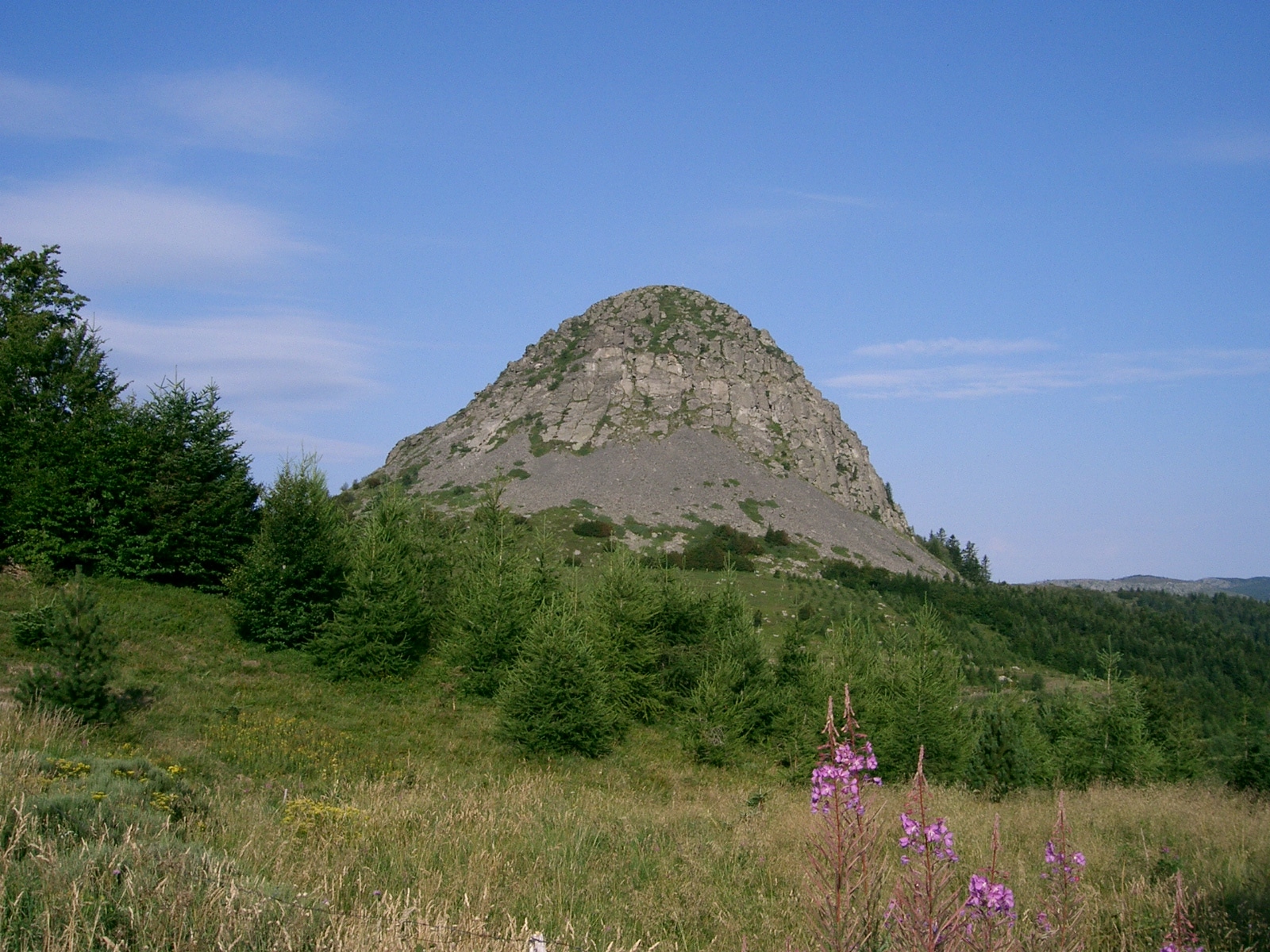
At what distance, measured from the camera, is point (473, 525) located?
37.8 m

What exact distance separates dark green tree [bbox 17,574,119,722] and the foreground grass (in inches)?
24.0

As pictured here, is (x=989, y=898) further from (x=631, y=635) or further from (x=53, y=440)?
(x=53, y=440)

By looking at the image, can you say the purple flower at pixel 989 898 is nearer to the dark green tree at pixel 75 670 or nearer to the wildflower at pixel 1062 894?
the wildflower at pixel 1062 894

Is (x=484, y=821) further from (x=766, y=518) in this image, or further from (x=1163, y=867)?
(x=766, y=518)

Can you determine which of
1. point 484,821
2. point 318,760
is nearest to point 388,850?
point 484,821

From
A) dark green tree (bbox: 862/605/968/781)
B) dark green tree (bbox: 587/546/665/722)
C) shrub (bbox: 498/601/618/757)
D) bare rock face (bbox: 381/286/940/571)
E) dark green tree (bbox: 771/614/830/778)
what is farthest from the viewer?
bare rock face (bbox: 381/286/940/571)

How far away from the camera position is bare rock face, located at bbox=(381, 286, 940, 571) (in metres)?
116

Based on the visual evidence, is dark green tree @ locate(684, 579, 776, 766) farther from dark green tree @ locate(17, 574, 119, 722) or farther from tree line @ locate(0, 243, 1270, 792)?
dark green tree @ locate(17, 574, 119, 722)

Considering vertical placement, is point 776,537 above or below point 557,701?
above

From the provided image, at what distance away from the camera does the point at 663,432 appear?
131 metres

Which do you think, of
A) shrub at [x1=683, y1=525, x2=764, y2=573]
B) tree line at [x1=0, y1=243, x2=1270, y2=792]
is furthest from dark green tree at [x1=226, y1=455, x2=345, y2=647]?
shrub at [x1=683, y1=525, x2=764, y2=573]

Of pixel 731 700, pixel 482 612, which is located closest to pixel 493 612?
pixel 482 612

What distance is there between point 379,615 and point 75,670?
10.9 metres

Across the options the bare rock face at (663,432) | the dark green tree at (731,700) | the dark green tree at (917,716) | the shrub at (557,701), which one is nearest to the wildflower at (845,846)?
the shrub at (557,701)
